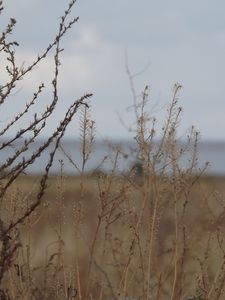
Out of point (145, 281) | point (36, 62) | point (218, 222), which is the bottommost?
point (145, 281)

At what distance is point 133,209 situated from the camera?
4.32m

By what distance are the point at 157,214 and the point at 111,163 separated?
38 centimetres

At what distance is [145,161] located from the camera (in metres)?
4.21

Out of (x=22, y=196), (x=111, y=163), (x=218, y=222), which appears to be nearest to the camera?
(x=22, y=196)

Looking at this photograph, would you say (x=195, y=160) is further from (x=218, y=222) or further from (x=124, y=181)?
(x=218, y=222)

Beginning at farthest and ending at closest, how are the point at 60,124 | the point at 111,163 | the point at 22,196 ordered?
the point at 111,163, the point at 22,196, the point at 60,124

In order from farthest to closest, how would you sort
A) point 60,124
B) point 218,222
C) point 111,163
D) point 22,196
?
1. point 218,222
2. point 111,163
3. point 22,196
4. point 60,124

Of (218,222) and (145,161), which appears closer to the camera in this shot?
(145,161)

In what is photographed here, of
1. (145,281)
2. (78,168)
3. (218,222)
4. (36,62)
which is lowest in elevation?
(145,281)

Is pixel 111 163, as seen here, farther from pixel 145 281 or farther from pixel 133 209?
pixel 145 281

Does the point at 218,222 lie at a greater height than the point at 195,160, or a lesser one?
lesser

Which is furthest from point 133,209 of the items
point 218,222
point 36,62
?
point 36,62

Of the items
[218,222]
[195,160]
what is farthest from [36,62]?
[218,222]

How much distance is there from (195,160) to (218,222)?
2.45 ft
